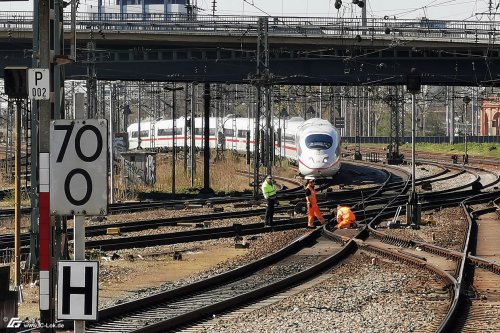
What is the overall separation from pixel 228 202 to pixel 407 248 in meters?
19.3

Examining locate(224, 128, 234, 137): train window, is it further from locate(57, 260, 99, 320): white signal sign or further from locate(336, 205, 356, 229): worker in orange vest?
locate(57, 260, 99, 320): white signal sign

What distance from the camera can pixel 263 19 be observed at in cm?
4800

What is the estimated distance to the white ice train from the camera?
58875 millimetres

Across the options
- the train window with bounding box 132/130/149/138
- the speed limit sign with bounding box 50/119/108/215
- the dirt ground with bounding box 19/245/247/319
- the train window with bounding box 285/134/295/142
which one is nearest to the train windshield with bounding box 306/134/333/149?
the train window with bounding box 285/134/295/142

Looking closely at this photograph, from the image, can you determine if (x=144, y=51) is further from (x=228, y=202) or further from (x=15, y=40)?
(x=228, y=202)

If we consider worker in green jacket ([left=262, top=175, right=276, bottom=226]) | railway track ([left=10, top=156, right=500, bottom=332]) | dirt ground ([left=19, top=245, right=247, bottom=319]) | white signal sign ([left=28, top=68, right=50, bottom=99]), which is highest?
white signal sign ([left=28, top=68, right=50, bottom=99])

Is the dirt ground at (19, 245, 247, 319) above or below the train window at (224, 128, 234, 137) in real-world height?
below

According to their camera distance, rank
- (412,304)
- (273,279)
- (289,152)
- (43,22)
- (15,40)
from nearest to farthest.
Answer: (43,22), (412,304), (273,279), (15,40), (289,152)

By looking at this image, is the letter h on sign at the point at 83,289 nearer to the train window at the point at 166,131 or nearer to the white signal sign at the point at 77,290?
the white signal sign at the point at 77,290

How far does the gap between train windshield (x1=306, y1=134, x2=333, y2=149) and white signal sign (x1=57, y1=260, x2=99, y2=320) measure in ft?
162

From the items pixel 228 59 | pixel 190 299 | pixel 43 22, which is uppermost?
pixel 228 59

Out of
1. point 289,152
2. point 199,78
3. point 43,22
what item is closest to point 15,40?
point 199,78

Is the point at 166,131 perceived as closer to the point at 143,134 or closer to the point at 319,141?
the point at 143,134

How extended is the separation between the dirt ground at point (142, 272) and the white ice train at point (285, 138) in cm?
2586
